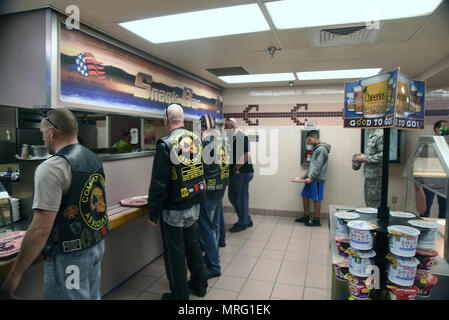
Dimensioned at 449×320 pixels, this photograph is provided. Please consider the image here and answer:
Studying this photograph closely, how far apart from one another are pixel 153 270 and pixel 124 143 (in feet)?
5.26

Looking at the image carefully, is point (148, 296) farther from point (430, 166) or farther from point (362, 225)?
point (430, 166)

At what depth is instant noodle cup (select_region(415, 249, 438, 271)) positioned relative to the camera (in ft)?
5.73

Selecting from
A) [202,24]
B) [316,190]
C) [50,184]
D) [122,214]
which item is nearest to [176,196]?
[122,214]

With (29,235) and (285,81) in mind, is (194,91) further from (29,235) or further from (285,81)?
(29,235)

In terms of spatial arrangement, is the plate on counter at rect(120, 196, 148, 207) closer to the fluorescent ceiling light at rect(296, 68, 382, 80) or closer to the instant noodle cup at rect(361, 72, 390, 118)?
the instant noodle cup at rect(361, 72, 390, 118)

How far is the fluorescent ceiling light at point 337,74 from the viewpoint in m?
4.53

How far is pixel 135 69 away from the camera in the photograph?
11.1ft

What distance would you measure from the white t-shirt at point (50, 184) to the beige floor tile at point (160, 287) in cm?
183

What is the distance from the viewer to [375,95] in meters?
2.02

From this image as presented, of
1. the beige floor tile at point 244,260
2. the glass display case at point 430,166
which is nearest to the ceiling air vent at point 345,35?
the glass display case at point 430,166

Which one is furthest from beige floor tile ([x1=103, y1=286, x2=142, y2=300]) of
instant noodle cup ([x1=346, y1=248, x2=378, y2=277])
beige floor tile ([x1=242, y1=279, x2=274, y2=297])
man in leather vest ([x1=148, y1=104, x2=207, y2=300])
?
instant noodle cup ([x1=346, y1=248, x2=378, y2=277])

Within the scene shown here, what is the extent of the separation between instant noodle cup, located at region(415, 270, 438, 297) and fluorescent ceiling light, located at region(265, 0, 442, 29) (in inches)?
77.3

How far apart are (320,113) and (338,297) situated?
4.47 metres

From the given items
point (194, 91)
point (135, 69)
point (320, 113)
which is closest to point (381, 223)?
point (135, 69)
